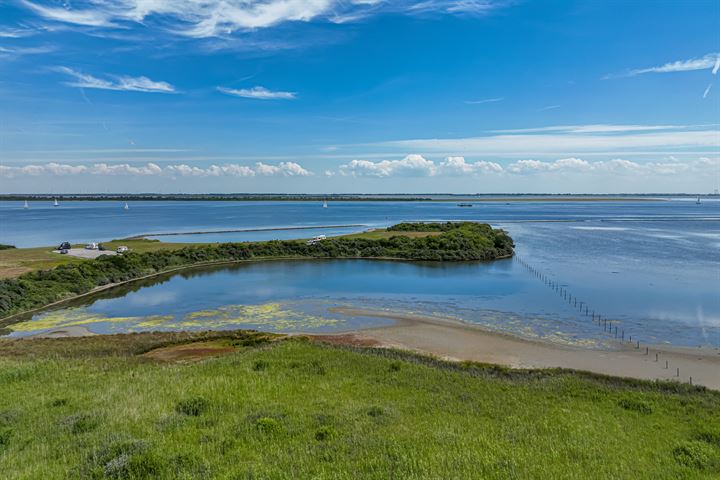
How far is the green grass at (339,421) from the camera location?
11867 millimetres

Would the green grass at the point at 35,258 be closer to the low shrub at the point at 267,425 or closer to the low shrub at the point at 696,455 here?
the low shrub at the point at 267,425

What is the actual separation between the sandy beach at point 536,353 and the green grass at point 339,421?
403 centimetres

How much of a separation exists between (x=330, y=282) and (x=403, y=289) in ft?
31.7

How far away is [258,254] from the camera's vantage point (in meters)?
77.1

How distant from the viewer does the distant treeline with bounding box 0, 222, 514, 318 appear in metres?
52.0

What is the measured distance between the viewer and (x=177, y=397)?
57.5ft

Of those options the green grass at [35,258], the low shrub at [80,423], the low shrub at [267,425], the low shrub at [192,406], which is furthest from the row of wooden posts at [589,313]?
the green grass at [35,258]

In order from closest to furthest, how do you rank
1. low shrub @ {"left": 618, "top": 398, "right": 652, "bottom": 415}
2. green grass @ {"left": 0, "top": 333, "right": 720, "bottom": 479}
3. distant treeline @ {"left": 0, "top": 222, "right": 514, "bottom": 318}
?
green grass @ {"left": 0, "top": 333, "right": 720, "bottom": 479} < low shrub @ {"left": 618, "top": 398, "right": 652, "bottom": 415} < distant treeline @ {"left": 0, "top": 222, "right": 514, "bottom": 318}

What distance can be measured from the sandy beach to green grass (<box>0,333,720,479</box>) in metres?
4.03

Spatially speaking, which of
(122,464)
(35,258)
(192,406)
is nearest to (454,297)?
(192,406)

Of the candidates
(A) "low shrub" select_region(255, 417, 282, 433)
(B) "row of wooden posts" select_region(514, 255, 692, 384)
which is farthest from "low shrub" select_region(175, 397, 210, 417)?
(B) "row of wooden posts" select_region(514, 255, 692, 384)

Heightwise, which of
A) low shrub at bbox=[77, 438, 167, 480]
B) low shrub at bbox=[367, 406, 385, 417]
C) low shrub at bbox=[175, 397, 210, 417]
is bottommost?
low shrub at bbox=[367, 406, 385, 417]

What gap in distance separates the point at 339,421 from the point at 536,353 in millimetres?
18829

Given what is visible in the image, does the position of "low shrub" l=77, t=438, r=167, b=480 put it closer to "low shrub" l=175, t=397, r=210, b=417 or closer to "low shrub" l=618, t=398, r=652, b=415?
"low shrub" l=175, t=397, r=210, b=417
